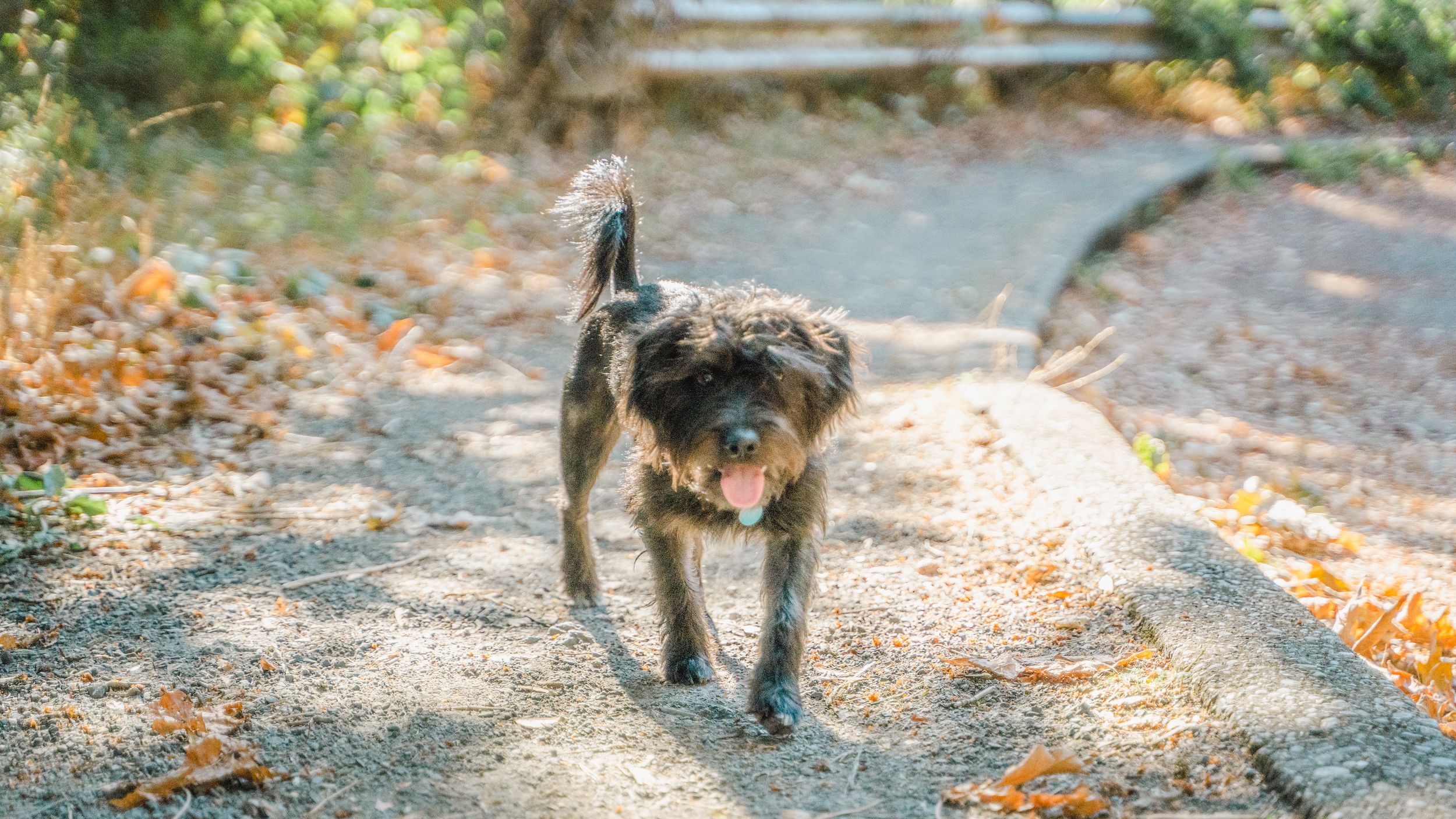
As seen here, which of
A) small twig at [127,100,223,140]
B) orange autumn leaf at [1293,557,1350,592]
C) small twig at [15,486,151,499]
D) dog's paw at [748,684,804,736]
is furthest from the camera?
small twig at [127,100,223,140]

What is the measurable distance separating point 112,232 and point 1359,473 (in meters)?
6.87

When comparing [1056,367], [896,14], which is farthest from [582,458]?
[896,14]

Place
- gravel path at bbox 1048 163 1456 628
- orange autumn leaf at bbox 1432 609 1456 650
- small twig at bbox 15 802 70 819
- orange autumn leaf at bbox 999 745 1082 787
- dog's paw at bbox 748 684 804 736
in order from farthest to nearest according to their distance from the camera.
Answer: gravel path at bbox 1048 163 1456 628 < orange autumn leaf at bbox 1432 609 1456 650 < dog's paw at bbox 748 684 804 736 < orange autumn leaf at bbox 999 745 1082 787 < small twig at bbox 15 802 70 819

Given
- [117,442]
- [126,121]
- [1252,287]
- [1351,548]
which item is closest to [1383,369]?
[1252,287]

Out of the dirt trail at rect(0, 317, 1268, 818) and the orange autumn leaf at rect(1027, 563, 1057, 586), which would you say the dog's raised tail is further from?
the orange autumn leaf at rect(1027, 563, 1057, 586)

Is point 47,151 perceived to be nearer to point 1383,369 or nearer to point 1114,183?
point 1383,369

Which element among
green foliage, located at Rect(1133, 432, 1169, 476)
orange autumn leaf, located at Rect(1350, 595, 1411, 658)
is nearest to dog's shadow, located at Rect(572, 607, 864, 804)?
orange autumn leaf, located at Rect(1350, 595, 1411, 658)

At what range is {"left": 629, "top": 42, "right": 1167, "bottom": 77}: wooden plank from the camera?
11.8 m

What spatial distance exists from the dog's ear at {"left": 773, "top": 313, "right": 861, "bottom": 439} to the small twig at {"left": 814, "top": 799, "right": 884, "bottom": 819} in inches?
45.1

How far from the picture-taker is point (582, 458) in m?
4.29

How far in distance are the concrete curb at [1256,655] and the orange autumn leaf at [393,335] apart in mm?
3791

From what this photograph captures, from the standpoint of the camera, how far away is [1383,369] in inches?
310

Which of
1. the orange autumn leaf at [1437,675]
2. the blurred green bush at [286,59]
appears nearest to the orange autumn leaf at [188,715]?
the orange autumn leaf at [1437,675]

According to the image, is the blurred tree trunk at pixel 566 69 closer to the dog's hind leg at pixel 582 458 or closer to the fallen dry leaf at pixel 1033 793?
the dog's hind leg at pixel 582 458
